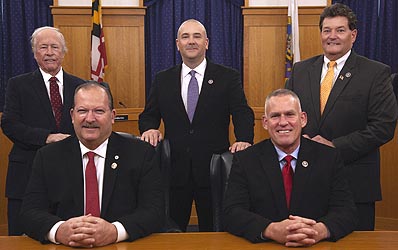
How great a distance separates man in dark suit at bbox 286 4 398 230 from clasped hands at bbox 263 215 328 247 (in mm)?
809

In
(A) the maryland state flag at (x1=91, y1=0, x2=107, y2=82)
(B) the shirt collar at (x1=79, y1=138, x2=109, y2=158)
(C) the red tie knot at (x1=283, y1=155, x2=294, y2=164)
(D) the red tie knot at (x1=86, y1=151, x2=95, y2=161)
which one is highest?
(A) the maryland state flag at (x1=91, y1=0, x2=107, y2=82)

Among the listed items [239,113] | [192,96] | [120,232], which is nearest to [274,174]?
[120,232]

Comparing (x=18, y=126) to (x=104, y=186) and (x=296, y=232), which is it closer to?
(x=104, y=186)

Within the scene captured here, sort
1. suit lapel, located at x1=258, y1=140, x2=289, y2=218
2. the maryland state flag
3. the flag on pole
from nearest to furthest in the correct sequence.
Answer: suit lapel, located at x1=258, y1=140, x2=289, y2=218 < the maryland state flag < the flag on pole

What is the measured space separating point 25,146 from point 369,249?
87.9 inches

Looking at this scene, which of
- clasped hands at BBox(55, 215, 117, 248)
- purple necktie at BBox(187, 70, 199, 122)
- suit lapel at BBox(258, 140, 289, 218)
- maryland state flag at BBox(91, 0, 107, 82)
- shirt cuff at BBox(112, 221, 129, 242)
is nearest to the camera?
clasped hands at BBox(55, 215, 117, 248)

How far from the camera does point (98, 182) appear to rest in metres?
2.62

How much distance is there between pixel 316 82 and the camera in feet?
10.5

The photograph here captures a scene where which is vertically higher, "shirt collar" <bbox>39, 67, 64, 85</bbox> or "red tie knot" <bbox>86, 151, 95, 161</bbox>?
"shirt collar" <bbox>39, 67, 64, 85</bbox>

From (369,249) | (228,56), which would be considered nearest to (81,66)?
(228,56)

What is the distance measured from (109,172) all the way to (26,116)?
3.94 feet

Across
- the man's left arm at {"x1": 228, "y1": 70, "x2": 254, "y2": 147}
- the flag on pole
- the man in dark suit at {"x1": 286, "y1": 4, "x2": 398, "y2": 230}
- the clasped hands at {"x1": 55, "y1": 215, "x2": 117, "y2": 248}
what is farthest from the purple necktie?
the flag on pole

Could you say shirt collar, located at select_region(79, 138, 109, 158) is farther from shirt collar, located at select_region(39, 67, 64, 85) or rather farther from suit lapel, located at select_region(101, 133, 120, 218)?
shirt collar, located at select_region(39, 67, 64, 85)

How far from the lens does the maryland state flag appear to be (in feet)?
20.5
